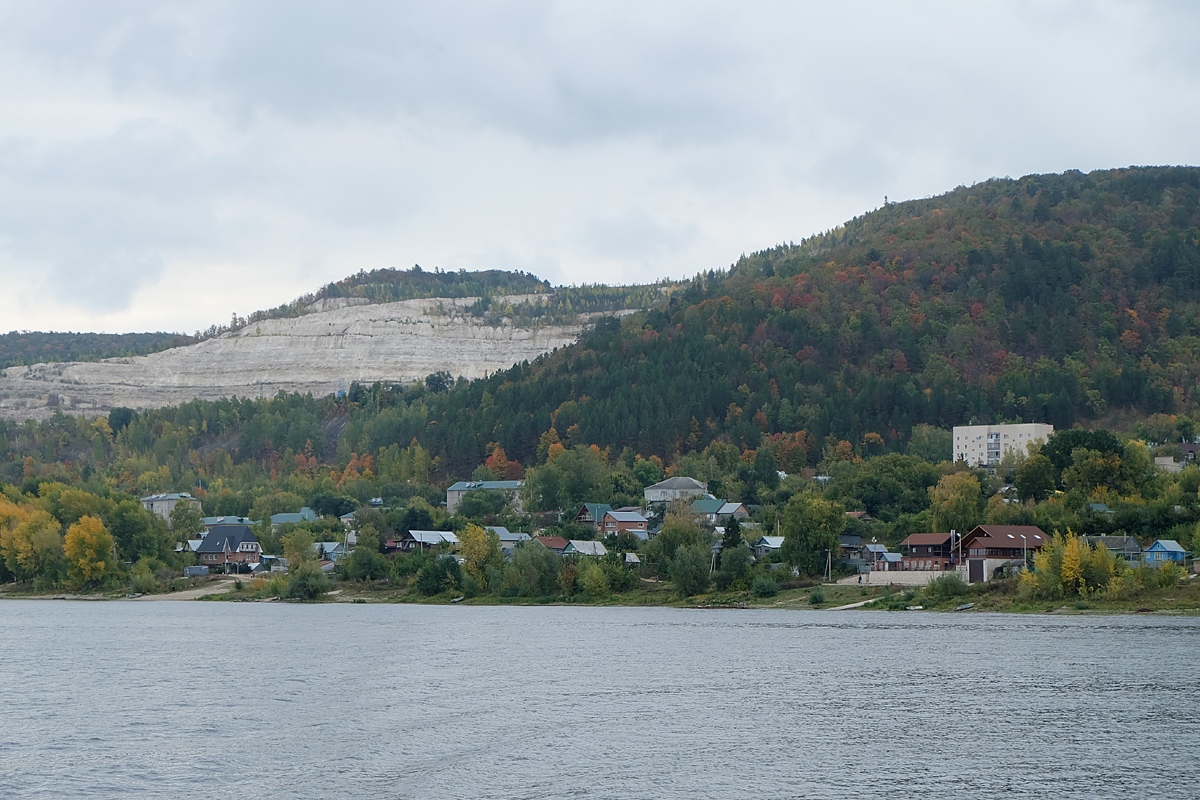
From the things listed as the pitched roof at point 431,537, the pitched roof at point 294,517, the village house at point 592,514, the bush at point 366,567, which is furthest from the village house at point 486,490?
the bush at point 366,567

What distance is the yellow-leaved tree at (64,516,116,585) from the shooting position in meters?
125

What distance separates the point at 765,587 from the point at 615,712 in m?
51.1

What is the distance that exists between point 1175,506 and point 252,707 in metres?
82.2

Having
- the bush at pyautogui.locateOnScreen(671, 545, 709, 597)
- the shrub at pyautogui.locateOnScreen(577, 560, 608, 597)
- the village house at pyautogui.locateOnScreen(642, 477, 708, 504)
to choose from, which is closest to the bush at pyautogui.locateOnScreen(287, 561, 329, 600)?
the shrub at pyautogui.locateOnScreen(577, 560, 608, 597)

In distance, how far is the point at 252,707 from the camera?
4997cm

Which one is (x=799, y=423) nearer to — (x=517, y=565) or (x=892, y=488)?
(x=892, y=488)

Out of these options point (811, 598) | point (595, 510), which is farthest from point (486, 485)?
point (811, 598)

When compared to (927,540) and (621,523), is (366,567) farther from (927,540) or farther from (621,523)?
(927,540)

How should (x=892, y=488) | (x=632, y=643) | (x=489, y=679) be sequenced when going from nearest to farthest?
(x=489, y=679) → (x=632, y=643) → (x=892, y=488)

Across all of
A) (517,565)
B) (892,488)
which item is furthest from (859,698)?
(892,488)

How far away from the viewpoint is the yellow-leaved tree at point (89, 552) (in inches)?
4919

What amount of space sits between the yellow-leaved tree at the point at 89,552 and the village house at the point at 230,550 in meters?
11.6

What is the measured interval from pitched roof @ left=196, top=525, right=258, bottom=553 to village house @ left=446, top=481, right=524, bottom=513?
102 feet

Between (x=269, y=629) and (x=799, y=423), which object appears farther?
(x=799, y=423)
